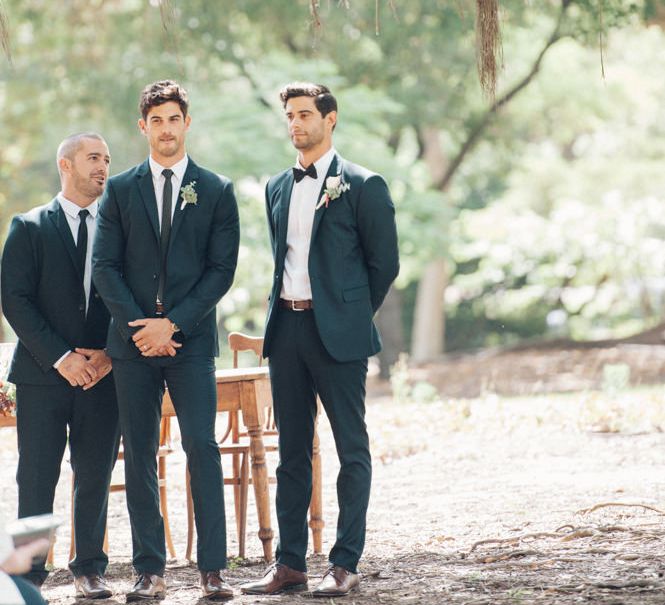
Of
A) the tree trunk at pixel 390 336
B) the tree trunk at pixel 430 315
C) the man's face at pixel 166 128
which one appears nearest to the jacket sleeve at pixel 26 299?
the man's face at pixel 166 128

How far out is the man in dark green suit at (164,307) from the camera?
450cm

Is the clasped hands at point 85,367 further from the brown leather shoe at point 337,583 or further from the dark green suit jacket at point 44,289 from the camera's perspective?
the brown leather shoe at point 337,583

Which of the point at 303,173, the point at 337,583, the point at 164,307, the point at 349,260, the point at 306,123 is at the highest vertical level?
the point at 306,123

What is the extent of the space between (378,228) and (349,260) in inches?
6.5

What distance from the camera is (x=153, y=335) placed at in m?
4.42

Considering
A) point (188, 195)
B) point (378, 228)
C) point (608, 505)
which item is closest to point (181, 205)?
point (188, 195)

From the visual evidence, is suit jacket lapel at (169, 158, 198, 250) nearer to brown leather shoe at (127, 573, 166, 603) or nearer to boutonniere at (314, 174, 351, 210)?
boutonniere at (314, 174, 351, 210)

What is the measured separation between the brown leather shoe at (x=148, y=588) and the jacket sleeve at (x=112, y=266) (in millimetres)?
911

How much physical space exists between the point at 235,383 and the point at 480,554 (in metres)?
1.29

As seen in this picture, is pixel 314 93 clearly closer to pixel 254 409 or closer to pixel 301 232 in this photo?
pixel 301 232

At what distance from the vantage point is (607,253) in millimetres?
18453

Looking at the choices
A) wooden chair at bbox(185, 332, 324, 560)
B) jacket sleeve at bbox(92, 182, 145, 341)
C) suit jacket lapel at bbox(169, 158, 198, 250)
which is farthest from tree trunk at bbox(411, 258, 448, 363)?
jacket sleeve at bbox(92, 182, 145, 341)

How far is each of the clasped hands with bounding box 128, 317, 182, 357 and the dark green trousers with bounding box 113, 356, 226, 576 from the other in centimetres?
8

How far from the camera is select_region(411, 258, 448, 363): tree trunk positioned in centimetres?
1950
